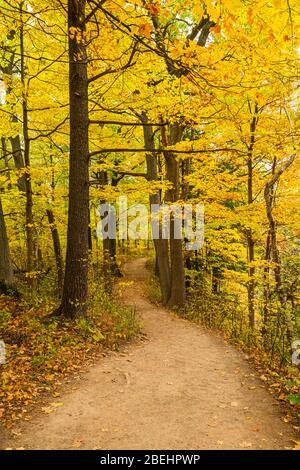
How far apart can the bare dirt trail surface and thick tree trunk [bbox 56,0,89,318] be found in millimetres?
1562

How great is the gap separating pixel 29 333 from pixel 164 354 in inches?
118

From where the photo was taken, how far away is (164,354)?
A: 837 centimetres

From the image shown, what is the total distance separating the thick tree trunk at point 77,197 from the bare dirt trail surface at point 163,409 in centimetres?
156

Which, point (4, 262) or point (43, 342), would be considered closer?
point (43, 342)

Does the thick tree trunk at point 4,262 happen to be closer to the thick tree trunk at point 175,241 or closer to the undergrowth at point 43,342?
the undergrowth at point 43,342

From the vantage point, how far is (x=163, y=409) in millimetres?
5328

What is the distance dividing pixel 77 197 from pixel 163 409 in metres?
4.80

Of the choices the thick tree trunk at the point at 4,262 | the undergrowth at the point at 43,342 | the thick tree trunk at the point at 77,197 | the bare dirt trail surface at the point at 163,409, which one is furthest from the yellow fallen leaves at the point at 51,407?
the thick tree trunk at the point at 4,262

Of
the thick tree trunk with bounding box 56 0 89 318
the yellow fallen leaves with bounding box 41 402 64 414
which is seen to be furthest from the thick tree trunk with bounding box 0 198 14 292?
the yellow fallen leaves with bounding box 41 402 64 414

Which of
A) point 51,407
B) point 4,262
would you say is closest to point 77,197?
point 4,262

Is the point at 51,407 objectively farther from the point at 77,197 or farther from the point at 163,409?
the point at 77,197

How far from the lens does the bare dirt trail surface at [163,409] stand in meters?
4.46

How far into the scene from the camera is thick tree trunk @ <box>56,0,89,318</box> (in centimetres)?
805
